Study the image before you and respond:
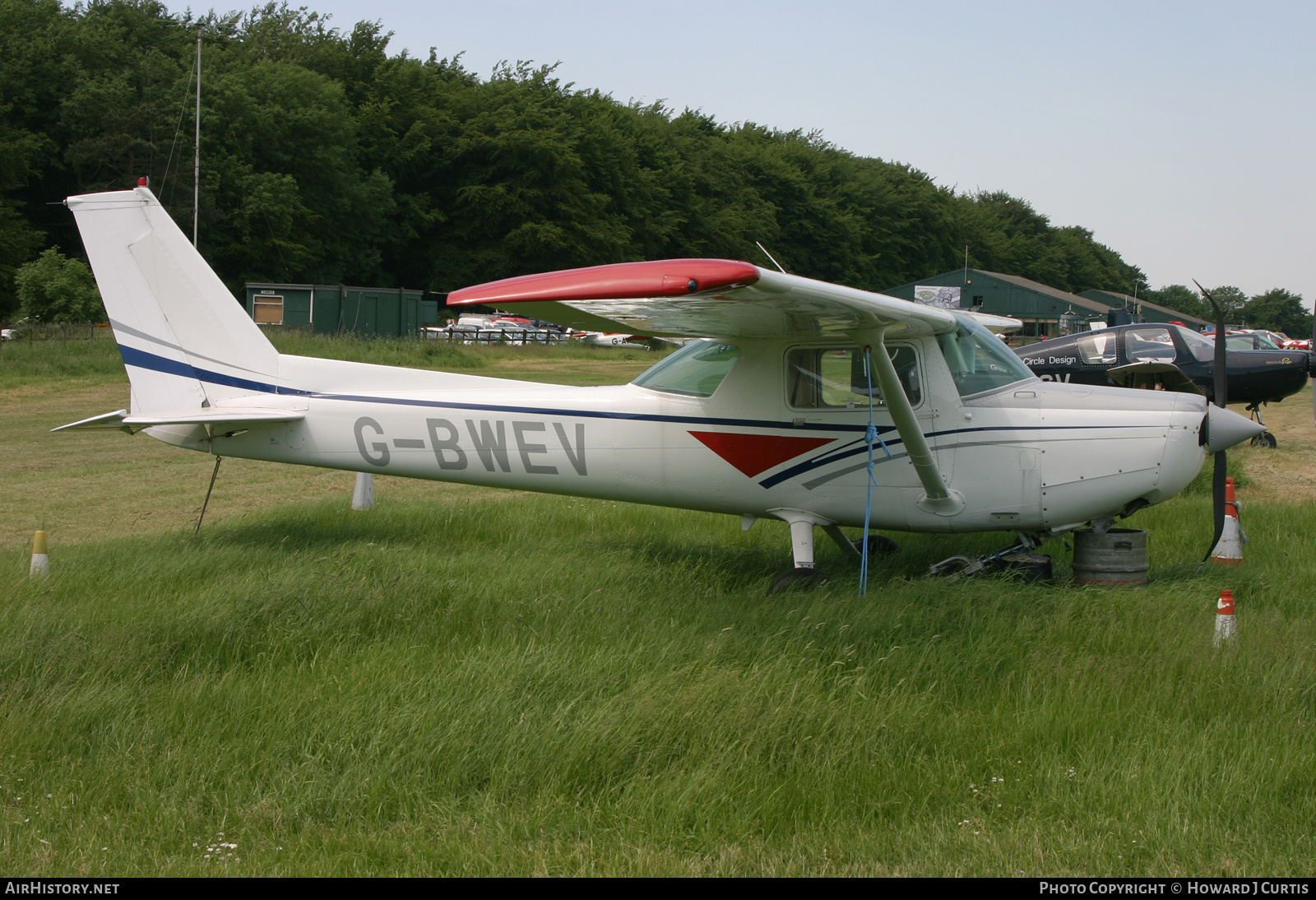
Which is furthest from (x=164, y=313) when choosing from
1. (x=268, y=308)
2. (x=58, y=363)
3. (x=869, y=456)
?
(x=268, y=308)

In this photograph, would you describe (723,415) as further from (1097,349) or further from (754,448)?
(1097,349)

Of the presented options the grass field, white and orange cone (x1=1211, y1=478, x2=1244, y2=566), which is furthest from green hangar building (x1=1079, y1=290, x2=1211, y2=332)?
the grass field

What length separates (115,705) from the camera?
4344 mm

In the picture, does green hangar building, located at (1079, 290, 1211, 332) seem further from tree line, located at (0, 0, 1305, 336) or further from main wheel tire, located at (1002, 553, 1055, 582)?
main wheel tire, located at (1002, 553, 1055, 582)

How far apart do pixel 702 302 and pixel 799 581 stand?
2.01 m

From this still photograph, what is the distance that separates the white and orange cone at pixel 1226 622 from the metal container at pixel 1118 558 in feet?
4.31

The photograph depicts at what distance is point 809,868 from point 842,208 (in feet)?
309

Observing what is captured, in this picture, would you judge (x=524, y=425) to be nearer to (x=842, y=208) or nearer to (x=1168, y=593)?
(x=1168, y=593)

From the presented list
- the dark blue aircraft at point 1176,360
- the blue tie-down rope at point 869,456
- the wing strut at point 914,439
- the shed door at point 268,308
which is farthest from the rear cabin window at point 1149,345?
the shed door at point 268,308

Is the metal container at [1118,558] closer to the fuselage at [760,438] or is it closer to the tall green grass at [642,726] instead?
the fuselage at [760,438]

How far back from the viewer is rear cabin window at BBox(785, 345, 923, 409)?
651cm

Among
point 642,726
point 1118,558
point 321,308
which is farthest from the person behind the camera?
point 321,308

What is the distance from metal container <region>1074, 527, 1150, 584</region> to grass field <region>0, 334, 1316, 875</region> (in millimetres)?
176

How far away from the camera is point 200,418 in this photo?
22.6ft
